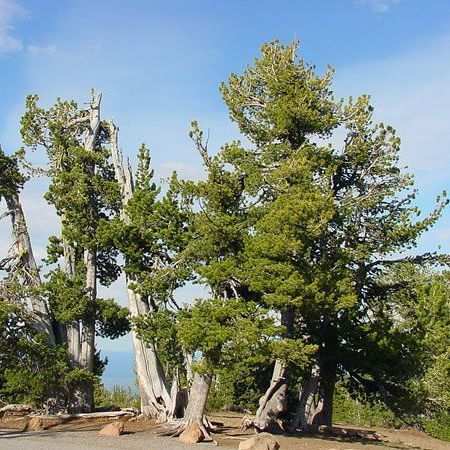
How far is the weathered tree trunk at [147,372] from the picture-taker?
780 inches

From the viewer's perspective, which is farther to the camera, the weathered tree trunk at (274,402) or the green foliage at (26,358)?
the green foliage at (26,358)

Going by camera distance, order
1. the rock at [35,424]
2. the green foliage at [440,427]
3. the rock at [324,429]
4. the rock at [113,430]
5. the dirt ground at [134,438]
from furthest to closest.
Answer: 1. the green foliage at [440,427]
2. the rock at [324,429]
3. the rock at [35,424]
4. the rock at [113,430]
5. the dirt ground at [134,438]

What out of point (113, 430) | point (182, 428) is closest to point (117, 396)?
point (182, 428)

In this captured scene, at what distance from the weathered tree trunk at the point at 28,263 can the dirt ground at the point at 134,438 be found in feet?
10.7

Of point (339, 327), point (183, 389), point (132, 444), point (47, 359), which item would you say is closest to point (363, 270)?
point (339, 327)

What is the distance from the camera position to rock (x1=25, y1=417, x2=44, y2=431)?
58.2 ft

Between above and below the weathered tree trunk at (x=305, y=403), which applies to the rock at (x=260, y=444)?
below

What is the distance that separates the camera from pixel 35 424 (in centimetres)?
1786

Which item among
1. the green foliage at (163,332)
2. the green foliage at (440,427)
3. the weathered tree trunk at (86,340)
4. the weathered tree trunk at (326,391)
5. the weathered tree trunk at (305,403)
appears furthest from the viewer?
the green foliage at (440,427)

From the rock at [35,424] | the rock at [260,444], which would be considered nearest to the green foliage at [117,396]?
the rock at [35,424]

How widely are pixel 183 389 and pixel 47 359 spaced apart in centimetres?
460

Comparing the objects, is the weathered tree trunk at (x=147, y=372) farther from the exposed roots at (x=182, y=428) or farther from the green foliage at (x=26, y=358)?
the green foliage at (x=26, y=358)

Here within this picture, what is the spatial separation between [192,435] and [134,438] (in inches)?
A: 63.9

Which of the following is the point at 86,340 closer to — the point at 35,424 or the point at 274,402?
the point at 35,424
